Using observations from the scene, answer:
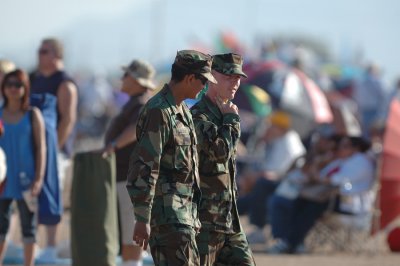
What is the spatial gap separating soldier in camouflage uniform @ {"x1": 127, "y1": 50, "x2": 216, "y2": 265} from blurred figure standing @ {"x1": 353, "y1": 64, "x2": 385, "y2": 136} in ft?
59.0

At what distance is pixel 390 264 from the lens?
12.9m

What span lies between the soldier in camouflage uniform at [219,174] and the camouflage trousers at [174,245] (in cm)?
33

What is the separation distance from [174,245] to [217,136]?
80 cm

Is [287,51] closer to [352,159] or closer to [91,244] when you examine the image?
[352,159]

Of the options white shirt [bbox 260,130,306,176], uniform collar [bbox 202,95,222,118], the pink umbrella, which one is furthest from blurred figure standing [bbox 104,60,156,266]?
white shirt [bbox 260,130,306,176]

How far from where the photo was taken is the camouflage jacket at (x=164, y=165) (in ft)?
22.5

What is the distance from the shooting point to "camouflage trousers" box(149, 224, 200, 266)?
6934 mm

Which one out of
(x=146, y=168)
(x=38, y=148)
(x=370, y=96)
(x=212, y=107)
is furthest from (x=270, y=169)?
(x=370, y=96)

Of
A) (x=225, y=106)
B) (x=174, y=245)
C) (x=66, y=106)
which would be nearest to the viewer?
(x=174, y=245)

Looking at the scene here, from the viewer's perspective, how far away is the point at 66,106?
465 inches

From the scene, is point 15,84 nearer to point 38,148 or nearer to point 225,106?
point 38,148

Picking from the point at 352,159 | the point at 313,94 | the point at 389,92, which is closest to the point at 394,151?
the point at 352,159

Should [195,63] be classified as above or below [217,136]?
above

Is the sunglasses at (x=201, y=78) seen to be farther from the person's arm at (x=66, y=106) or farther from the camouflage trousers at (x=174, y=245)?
the person's arm at (x=66, y=106)
